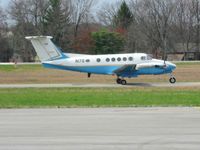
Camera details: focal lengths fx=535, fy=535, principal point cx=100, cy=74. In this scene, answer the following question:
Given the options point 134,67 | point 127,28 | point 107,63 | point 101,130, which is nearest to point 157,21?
point 127,28

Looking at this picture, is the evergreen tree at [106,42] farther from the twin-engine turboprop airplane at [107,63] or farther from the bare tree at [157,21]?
the twin-engine turboprop airplane at [107,63]

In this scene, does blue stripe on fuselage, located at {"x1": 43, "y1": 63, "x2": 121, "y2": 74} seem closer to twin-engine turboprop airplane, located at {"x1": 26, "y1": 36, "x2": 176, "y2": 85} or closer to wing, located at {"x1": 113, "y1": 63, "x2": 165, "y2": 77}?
twin-engine turboprop airplane, located at {"x1": 26, "y1": 36, "x2": 176, "y2": 85}

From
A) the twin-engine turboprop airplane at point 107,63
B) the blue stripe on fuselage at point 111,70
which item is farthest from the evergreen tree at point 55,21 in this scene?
the blue stripe on fuselage at point 111,70

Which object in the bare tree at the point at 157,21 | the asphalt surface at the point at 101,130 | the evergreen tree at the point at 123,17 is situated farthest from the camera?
the evergreen tree at the point at 123,17

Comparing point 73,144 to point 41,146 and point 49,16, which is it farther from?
point 49,16

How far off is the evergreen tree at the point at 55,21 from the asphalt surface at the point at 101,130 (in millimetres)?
88301

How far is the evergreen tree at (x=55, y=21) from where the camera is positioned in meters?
106

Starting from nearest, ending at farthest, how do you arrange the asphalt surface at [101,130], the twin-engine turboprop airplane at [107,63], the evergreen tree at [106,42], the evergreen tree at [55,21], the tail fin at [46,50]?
the asphalt surface at [101,130]
the twin-engine turboprop airplane at [107,63]
the tail fin at [46,50]
the evergreen tree at [106,42]
the evergreen tree at [55,21]

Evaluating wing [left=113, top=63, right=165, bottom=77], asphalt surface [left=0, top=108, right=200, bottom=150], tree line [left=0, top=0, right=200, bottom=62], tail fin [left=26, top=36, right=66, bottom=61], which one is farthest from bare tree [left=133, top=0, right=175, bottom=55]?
asphalt surface [left=0, top=108, right=200, bottom=150]

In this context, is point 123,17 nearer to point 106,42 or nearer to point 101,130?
point 106,42

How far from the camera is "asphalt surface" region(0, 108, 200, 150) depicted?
10414 mm

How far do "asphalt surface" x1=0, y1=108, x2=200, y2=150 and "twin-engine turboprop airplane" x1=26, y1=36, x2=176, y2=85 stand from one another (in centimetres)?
2008

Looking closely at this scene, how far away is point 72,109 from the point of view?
18609 millimetres

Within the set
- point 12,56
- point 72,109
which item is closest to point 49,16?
point 12,56
